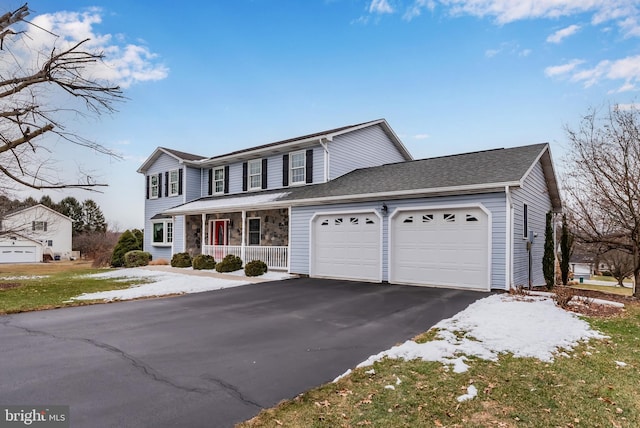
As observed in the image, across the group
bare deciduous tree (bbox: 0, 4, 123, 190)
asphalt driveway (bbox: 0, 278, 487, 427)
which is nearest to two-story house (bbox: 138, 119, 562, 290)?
asphalt driveway (bbox: 0, 278, 487, 427)

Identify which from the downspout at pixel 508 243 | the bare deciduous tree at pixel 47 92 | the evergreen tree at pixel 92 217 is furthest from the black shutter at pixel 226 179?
the evergreen tree at pixel 92 217

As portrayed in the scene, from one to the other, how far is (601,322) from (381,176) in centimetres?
848

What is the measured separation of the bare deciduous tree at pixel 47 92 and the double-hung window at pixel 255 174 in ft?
28.6

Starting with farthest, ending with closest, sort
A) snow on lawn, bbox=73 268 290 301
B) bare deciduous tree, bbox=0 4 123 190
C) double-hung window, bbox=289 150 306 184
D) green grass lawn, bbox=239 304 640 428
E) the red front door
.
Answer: the red front door, double-hung window, bbox=289 150 306 184, snow on lawn, bbox=73 268 290 301, bare deciduous tree, bbox=0 4 123 190, green grass lawn, bbox=239 304 640 428

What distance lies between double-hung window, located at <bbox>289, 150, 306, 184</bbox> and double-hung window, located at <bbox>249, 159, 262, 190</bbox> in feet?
6.86

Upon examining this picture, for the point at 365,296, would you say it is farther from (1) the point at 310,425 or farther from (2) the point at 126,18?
(2) the point at 126,18

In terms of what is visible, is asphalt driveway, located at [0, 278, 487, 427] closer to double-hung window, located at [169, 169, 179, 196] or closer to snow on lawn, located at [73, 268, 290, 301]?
snow on lawn, located at [73, 268, 290, 301]

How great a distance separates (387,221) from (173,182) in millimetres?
14347

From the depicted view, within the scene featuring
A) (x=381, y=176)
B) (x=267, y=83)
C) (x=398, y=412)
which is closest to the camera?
(x=398, y=412)

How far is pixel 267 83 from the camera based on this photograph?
17875 mm

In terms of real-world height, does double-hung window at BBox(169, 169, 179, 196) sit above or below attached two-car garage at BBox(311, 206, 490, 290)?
above

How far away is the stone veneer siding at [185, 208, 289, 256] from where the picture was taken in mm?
16578

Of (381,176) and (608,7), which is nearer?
(608,7)

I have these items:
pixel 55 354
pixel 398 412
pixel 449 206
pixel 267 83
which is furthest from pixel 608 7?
pixel 55 354
